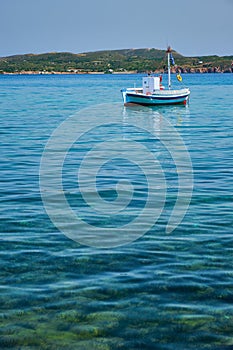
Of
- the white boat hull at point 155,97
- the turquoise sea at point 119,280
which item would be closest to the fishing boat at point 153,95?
the white boat hull at point 155,97

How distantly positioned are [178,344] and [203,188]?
432 inches

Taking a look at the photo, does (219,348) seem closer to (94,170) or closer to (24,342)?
(24,342)

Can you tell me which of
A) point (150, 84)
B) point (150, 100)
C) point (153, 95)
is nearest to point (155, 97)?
point (153, 95)

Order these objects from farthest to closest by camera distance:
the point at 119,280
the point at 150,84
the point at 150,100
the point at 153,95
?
the point at 150,84, the point at 150,100, the point at 153,95, the point at 119,280

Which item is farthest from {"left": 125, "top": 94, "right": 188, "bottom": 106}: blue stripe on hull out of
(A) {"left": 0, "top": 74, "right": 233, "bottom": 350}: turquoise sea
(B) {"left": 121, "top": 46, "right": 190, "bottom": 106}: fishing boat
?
(A) {"left": 0, "top": 74, "right": 233, "bottom": 350}: turquoise sea

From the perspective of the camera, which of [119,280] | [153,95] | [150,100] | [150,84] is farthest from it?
[150,84]

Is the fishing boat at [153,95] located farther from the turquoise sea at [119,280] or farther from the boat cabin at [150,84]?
the turquoise sea at [119,280]

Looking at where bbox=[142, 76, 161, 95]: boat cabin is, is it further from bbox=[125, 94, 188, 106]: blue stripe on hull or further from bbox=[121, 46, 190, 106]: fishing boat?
bbox=[125, 94, 188, 106]: blue stripe on hull

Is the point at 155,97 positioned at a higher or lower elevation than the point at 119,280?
higher

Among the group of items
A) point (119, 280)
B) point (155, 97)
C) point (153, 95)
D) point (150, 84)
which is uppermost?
point (150, 84)

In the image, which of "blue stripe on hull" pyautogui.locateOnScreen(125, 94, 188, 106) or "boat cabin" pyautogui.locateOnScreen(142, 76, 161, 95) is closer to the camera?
"blue stripe on hull" pyautogui.locateOnScreen(125, 94, 188, 106)

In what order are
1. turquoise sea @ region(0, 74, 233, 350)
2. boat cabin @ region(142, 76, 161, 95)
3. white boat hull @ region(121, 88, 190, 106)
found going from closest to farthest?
turquoise sea @ region(0, 74, 233, 350)
white boat hull @ region(121, 88, 190, 106)
boat cabin @ region(142, 76, 161, 95)

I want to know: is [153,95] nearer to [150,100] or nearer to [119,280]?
[150,100]

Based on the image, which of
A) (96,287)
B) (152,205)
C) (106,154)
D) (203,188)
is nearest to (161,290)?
(96,287)
